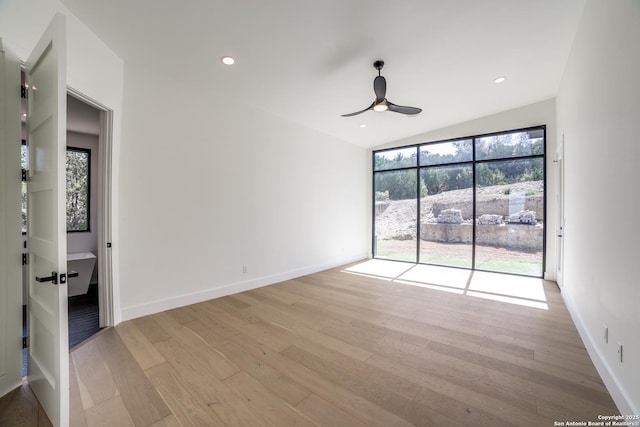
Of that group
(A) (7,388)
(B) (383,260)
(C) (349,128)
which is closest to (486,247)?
(B) (383,260)

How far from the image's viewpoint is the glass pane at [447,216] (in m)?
5.34

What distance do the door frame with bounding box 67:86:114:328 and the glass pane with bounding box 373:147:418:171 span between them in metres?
5.40

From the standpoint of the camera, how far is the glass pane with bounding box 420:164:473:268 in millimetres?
5340

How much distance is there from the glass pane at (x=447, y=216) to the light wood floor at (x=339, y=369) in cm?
224

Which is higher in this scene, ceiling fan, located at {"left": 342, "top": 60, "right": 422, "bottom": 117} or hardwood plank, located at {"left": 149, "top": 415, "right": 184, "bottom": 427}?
ceiling fan, located at {"left": 342, "top": 60, "right": 422, "bottom": 117}

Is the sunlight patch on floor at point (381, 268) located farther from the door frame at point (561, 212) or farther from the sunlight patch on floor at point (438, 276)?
the door frame at point (561, 212)

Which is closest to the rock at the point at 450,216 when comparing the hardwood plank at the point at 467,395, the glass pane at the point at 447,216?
the glass pane at the point at 447,216

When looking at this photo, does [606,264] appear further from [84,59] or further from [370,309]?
[84,59]

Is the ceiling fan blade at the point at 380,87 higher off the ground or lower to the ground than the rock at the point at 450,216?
higher

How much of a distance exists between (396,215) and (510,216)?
2247 millimetres

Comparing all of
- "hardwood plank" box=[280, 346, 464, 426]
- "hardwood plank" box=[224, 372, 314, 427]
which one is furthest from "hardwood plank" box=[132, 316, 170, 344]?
"hardwood plank" box=[280, 346, 464, 426]

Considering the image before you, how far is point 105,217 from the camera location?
2.68m

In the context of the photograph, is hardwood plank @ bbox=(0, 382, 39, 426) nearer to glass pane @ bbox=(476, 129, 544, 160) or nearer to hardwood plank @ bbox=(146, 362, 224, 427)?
hardwood plank @ bbox=(146, 362, 224, 427)

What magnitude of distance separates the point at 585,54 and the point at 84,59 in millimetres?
4715
